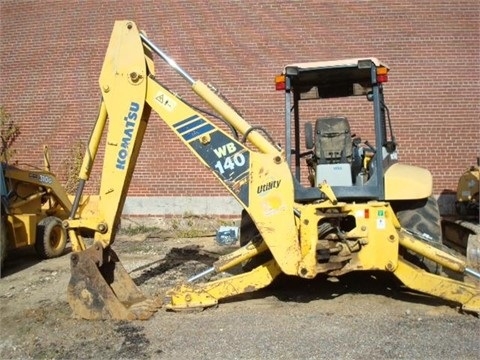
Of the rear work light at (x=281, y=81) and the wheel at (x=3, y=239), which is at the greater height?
the rear work light at (x=281, y=81)

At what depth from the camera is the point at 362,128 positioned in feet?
33.8

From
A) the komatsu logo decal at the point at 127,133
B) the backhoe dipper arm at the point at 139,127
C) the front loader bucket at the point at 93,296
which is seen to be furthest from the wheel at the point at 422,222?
the komatsu logo decal at the point at 127,133

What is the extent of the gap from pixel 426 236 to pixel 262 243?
179 cm

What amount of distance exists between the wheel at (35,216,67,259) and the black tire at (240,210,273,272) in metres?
3.55

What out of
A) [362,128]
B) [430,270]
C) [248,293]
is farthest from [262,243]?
[362,128]

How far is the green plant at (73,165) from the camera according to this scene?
1120 centimetres

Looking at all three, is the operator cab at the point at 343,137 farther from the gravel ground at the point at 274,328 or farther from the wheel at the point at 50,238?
the wheel at the point at 50,238

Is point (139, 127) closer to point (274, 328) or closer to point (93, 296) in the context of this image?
point (93, 296)

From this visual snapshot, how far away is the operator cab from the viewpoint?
4.98 meters

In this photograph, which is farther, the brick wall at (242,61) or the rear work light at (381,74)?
the brick wall at (242,61)

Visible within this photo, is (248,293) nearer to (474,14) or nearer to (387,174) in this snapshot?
(387,174)

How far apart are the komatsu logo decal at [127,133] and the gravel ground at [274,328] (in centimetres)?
158

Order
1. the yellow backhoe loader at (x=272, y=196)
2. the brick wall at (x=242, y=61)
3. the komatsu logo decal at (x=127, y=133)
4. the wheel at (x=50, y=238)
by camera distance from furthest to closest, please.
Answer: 1. the brick wall at (x=242, y=61)
2. the wheel at (x=50, y=238)
3. the komatsu logo decal at (x=127, y=133)
4. the yellow backhoe loader at (x=272, y=196)

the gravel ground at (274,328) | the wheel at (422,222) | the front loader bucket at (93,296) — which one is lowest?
the gravel ground at (274,328)
